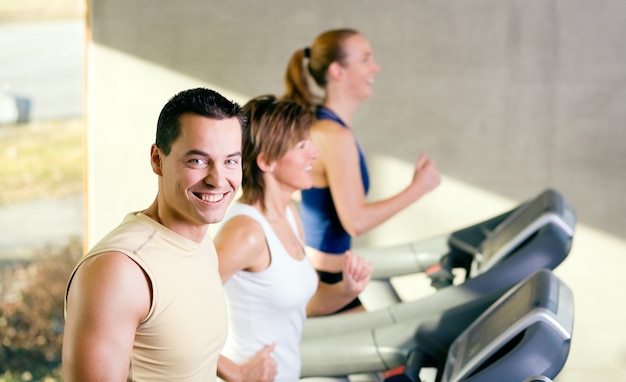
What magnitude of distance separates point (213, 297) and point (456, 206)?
3.05 meters

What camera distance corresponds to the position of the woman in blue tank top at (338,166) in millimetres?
2559

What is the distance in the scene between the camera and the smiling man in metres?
1.11

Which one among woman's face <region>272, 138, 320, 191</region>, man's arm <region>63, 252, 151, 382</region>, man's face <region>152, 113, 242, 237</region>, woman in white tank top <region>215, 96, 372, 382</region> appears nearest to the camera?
man's arm <region>63, 252, 151, 382</region>

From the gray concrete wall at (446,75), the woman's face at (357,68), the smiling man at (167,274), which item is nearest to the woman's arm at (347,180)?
the woman's face at (357,68)

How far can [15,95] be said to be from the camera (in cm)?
472

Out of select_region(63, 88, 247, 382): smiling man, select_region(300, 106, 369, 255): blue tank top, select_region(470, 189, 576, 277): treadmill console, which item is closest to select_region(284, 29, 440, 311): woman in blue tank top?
select_region(300, 106, 369, 255): blue tank top

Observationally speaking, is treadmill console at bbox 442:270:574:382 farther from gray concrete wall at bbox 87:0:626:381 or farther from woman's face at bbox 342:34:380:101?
gray concrete wall at bbox 87:0:626:381

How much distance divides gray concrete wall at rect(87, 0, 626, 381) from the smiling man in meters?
2.83

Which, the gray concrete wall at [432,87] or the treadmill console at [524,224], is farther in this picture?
the gray concrete wall at [432,87]

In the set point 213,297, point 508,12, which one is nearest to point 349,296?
point 213,297

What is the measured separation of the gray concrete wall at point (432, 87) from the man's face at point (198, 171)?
9.29ft

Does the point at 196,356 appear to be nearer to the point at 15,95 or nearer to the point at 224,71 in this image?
the point at 224,71

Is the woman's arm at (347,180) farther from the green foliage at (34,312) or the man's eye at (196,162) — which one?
the green foliage at (34,312)

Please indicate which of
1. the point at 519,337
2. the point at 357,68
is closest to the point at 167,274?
the point at 519,337
